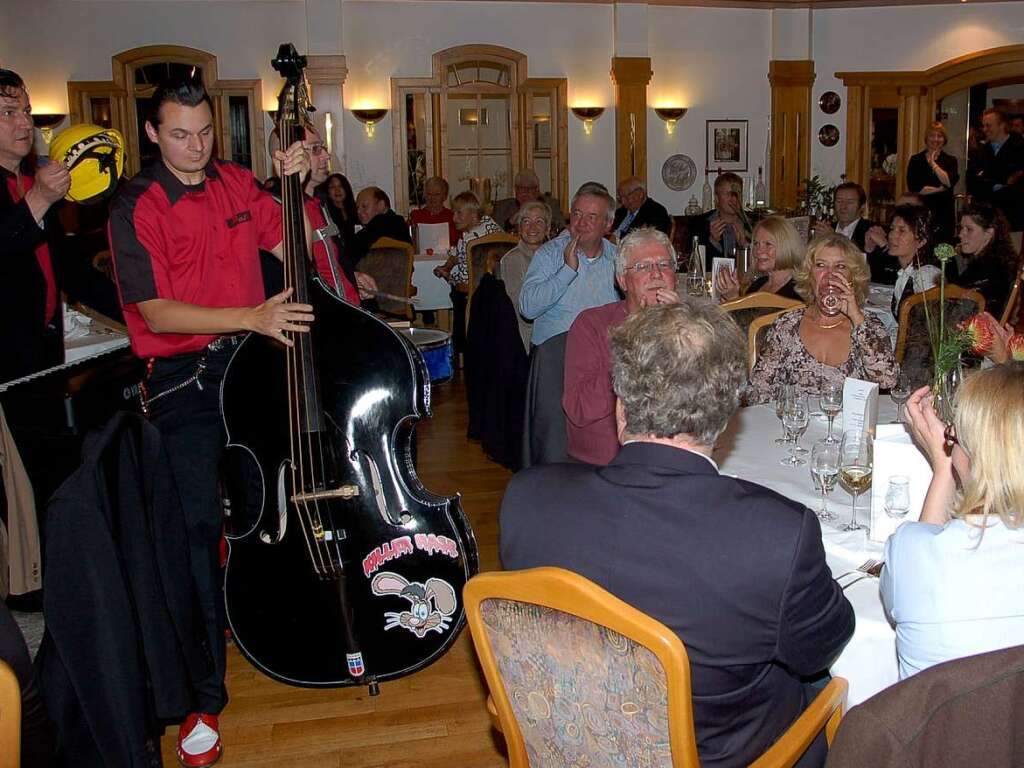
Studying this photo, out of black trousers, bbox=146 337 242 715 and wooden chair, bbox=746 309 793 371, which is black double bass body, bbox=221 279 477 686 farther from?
wooden chair, bbox=746 309 793 371

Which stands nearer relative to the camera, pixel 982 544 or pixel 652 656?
pixel 652 656

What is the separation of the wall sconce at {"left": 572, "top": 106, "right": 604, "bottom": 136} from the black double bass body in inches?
386

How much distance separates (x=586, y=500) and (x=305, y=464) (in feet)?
4.17

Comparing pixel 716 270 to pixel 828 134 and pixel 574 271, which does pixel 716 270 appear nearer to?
pixel 574 271

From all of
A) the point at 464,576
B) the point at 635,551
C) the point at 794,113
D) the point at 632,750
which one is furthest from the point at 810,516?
the point at 794,113

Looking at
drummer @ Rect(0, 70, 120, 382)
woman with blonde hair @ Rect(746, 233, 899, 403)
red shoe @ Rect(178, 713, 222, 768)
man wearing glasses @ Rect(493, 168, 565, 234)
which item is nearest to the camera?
red shoe @ Rect(178, 713, 222, 768)

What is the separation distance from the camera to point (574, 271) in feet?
14.1

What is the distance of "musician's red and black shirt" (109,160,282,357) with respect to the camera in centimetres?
264

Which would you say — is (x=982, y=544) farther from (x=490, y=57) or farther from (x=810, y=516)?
(x=490, y=57)

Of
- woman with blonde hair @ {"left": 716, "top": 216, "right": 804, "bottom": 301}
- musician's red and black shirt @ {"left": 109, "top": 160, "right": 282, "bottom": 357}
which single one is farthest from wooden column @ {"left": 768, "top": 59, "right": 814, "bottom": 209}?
musician's red and black shirt @ {"left": 109, "top": 160, "right": 282, "bottom": 357}

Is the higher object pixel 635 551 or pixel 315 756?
pixel 635 551

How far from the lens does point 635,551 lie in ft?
4.80

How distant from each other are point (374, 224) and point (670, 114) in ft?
15.8

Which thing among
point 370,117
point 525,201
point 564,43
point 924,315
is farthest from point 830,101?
point 924,315
